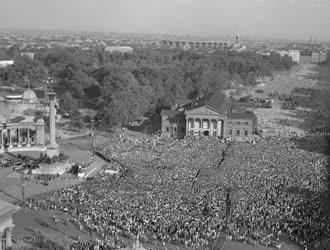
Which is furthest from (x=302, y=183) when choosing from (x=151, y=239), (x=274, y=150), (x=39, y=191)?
(x=39, y=191)

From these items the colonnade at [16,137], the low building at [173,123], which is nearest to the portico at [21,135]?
the colonnade at [16,137]

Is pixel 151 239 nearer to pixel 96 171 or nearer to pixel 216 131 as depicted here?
pixel 96 171

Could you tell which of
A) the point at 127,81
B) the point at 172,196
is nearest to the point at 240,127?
the point at 127,81

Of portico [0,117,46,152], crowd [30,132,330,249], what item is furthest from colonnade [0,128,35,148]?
crowd [30,132,330,249]

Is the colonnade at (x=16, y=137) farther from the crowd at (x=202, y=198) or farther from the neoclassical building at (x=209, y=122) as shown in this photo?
A: the neoclassical building at (x=209, y=122)

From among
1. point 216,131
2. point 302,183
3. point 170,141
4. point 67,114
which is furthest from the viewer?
point 67,114

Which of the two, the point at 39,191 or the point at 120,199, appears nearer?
the point at 120,199

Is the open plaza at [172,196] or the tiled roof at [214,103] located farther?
the tiled roof at [214,103]

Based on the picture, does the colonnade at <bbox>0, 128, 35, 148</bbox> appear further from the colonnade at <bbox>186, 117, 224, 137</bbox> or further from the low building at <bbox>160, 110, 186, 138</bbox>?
the colonnade at <bbox>186, 117, 224, 137</bbox>
